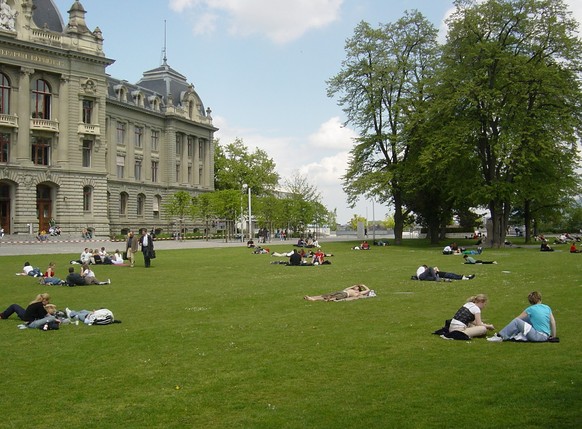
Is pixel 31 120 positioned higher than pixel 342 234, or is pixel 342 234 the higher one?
pixel 31 120

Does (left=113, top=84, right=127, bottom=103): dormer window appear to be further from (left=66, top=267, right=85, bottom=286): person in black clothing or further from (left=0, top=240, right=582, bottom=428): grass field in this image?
(left=0, top=240, right=582, bottom=428): grass field

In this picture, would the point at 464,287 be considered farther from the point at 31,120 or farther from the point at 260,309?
the point at 31,120

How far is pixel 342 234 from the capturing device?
13588cm

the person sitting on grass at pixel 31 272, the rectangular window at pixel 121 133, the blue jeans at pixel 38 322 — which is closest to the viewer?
the blue jeans at pixel 38 322

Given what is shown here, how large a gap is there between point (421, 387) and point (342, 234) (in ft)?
415

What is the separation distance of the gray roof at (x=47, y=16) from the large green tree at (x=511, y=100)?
46543 mm

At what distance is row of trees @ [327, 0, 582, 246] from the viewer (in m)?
50.4

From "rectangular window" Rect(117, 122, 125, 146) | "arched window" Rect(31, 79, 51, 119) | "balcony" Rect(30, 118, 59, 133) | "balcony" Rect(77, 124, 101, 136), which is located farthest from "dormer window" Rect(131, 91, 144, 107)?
"balcony" Rect(30, 118, 59, 133)

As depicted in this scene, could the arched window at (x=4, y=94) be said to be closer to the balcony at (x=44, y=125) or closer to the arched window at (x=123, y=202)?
the balcony at (x=44, y=125)

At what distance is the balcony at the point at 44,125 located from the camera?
233ft

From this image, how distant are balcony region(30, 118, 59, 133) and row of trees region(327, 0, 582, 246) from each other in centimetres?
3515

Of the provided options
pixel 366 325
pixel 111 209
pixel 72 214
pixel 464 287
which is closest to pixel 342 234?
pixel 111 209

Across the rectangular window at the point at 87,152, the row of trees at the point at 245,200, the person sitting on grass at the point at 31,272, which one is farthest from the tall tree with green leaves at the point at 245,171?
the person sitting on grass at the point at 31,272

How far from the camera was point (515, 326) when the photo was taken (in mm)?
13500
